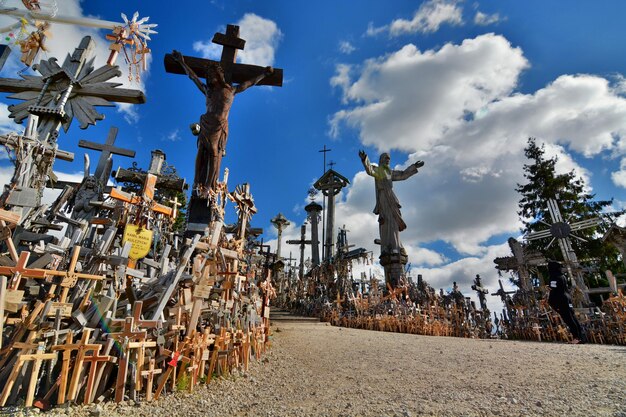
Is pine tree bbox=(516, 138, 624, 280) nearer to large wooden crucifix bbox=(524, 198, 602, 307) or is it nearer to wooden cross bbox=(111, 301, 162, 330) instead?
large wooden crucifix bbox=(524, 198, 602, 307)

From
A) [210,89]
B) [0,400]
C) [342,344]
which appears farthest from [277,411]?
[210,89]

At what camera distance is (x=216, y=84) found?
8.88m

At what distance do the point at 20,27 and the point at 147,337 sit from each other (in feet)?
27.2

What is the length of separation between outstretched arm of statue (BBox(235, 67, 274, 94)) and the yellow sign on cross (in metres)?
5.64

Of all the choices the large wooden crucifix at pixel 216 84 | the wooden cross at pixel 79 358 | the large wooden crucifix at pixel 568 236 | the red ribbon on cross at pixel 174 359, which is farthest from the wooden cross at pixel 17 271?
the large wooden crucifix at pixel 568 236

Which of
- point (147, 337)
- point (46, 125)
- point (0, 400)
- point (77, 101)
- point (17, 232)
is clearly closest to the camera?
point (0, 400)

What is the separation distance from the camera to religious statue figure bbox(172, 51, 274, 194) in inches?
313

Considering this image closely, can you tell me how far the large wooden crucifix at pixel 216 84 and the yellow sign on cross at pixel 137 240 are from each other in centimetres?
256

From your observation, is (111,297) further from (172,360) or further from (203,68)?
(203,68)

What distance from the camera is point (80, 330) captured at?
338cm

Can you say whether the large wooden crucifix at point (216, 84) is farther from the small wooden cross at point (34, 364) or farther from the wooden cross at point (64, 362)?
the small wooden cross at point (34, 364)

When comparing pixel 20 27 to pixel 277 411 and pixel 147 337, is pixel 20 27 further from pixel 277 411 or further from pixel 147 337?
pixel 277 411

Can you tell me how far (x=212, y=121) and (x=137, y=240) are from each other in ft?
14.5

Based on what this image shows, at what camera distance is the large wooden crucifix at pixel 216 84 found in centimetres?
802
